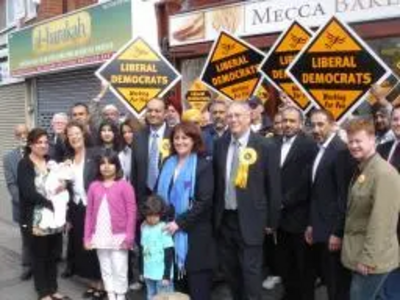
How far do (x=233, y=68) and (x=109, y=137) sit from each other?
153cm

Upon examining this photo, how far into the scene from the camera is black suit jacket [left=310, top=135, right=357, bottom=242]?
5.07 meters

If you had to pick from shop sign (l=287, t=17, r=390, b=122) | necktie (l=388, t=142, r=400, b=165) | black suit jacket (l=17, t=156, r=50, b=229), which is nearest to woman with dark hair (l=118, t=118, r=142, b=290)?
black suit jacket (l=17, t=156, r=50, b=229)

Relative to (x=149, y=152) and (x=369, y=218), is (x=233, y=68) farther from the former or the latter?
(x=369, y=218)

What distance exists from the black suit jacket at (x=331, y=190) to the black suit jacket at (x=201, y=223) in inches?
33.3

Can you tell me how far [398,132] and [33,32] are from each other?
13.6m

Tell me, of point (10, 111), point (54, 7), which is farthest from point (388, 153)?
point (10, 111)

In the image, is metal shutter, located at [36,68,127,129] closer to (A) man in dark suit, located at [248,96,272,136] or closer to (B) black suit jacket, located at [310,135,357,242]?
(A) man in dark suit, located at [248,96,272,136]

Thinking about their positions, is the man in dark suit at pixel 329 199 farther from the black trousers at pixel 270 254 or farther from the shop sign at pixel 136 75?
the shop sign at pixel 136 75

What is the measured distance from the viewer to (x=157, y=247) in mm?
5691

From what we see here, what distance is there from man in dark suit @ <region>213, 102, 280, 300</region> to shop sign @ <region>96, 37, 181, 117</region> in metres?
2.95

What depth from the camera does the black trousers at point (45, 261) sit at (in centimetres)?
682

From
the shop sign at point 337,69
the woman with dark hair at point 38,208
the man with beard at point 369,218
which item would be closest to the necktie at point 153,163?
the woman with dark hair at point 38,208

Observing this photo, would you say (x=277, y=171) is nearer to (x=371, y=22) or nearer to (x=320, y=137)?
(x=320, y=137)

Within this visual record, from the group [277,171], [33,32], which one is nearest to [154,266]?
[277,171]
